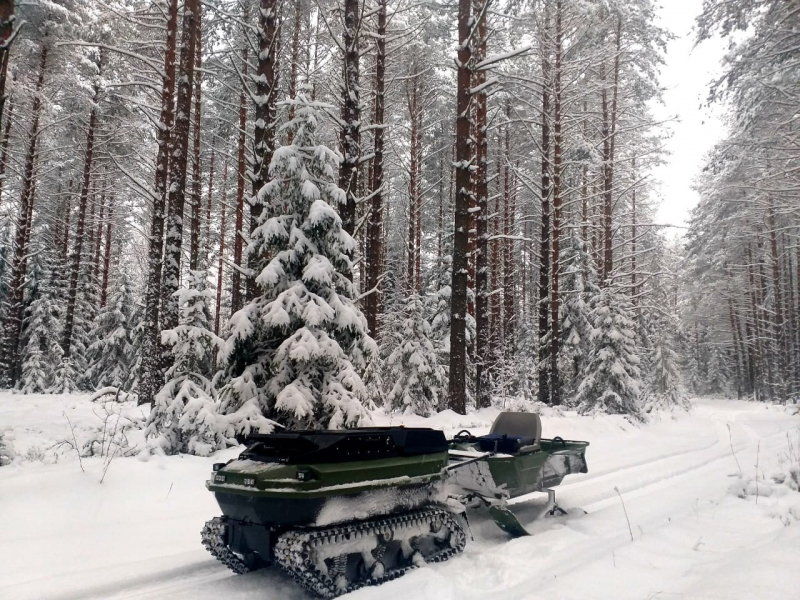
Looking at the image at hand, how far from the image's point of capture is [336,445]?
3945 mm

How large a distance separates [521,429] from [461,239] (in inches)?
240

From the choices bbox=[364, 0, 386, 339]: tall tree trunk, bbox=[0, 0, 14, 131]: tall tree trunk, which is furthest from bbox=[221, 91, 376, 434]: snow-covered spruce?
bbox=[364, 0, 386, 339]: tall tree trunk

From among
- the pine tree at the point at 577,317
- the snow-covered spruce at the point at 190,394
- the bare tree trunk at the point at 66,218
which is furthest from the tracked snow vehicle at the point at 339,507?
the bare tree trunk at the point at 66,218

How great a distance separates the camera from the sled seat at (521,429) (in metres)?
6.05

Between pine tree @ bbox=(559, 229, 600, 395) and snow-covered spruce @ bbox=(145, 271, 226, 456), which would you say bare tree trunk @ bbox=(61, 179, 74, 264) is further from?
pine tree @ bbox=(559, 229, 600, 395)

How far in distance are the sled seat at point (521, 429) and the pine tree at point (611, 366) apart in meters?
11.5

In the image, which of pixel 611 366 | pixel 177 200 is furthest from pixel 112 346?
pixel 611 366

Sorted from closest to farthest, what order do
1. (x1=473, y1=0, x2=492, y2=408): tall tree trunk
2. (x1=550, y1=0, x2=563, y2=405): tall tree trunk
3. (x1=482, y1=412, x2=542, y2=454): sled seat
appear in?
(x1=482, y1=412, x2=542, y2=454): sled seat < (x1=473, y1=0, x2=492, y2=408): tall tree trunk < (x1=550, y1=0, x2=563, y2=405): tall tree trunk

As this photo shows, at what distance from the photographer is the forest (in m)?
8.04

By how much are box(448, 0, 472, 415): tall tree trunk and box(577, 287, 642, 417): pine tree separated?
7.41 meters

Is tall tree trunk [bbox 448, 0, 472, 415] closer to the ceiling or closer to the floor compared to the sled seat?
closer to the ceiling

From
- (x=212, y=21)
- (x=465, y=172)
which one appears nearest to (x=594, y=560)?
(x=465, y=172)

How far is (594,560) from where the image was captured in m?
4.50

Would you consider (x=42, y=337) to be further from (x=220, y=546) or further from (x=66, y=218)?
(x=220, y=546)
